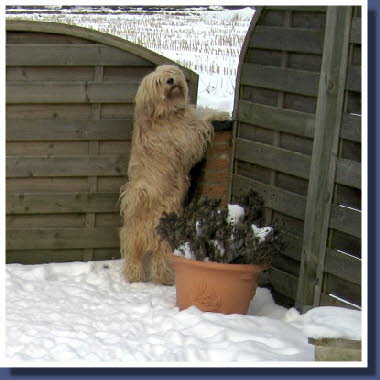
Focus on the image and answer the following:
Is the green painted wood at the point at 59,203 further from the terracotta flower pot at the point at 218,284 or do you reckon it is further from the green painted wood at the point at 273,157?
the terracotta flower pot at the point at 218,284

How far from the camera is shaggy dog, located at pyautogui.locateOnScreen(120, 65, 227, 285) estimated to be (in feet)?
15.7

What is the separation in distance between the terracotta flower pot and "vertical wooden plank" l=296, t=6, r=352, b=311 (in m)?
0.28

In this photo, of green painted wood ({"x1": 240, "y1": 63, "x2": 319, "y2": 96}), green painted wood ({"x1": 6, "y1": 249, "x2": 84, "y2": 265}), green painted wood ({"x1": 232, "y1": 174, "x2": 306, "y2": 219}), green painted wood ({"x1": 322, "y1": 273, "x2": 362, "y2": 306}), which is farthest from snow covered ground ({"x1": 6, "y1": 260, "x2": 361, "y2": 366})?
green painted wood ({"x1": 240, "y1": 63, "x2": 319, "y2": 96})

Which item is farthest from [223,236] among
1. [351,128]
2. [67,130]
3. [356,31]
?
[67,130]

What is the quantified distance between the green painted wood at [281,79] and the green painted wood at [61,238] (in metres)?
1.33

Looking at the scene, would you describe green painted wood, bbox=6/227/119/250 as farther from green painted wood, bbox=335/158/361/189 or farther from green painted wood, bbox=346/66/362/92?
green painted wood, bbox=346/66/362/92

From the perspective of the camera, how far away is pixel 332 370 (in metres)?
3.29

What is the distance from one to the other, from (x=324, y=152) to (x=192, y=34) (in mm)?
1927

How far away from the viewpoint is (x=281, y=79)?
15.4ft

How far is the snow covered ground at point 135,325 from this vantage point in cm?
372

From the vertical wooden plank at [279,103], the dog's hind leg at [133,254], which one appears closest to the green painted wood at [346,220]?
the vertical wooden plank at [279,103]

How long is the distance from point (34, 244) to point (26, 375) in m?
1.96

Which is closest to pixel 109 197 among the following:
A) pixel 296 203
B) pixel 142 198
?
pixel 142 198

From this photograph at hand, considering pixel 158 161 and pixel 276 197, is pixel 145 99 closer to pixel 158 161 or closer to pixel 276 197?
pixel 158 161
